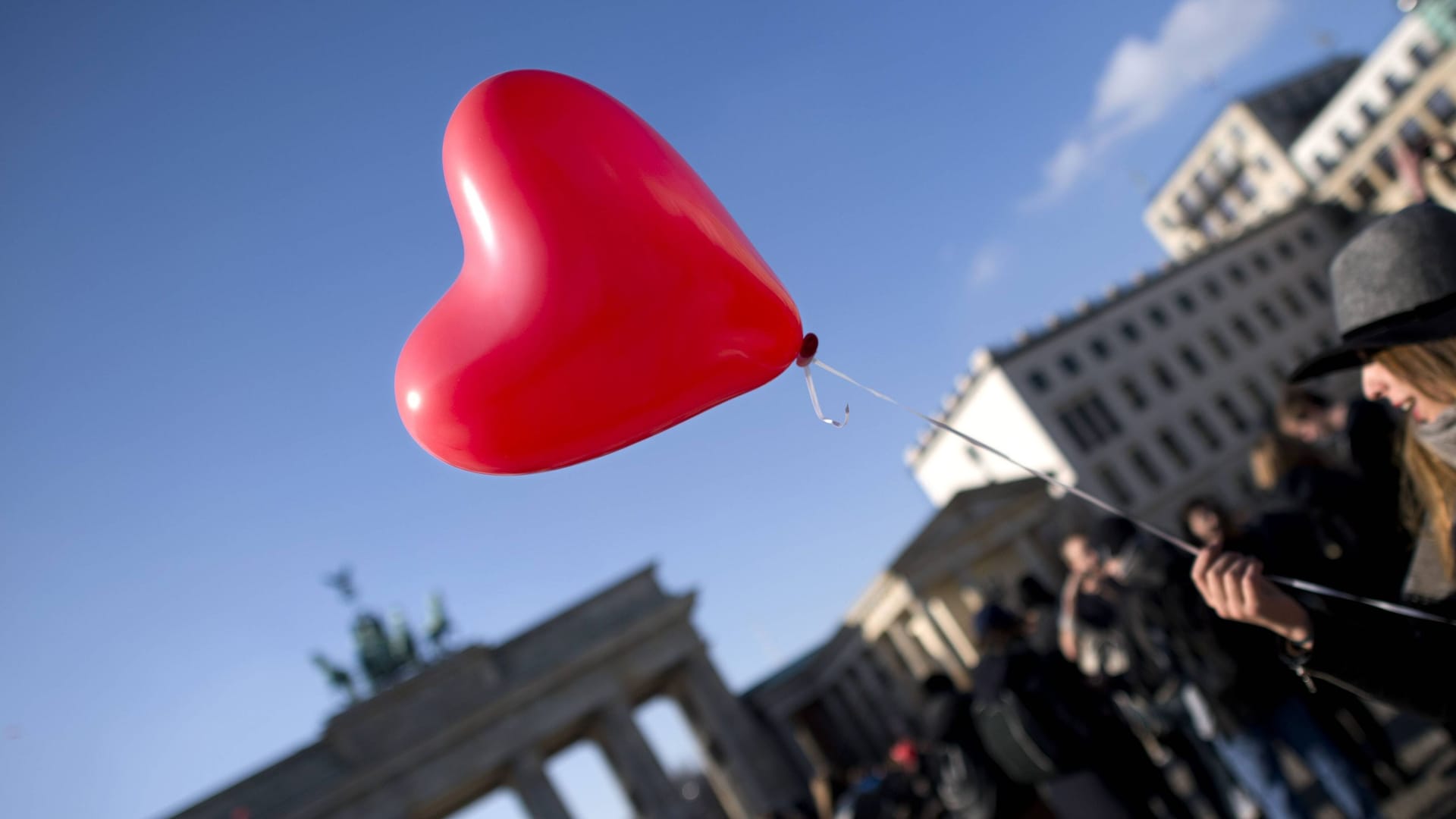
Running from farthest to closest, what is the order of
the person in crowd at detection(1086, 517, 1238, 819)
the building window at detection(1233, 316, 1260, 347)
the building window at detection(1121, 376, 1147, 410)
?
the building window at detection(1233, 316, 1260, 347)
the building window at detection(1121, 376, 1147, 410)
the person in crowd at detection(1086, 517, 1238, 819)

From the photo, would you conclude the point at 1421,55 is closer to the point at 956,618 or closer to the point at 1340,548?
the point at 956,618

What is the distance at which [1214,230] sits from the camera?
6362 cm

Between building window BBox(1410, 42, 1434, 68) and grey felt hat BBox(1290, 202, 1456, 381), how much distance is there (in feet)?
189

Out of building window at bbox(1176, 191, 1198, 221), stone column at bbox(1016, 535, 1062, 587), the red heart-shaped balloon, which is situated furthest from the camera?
building window at bbox(1176, 191, 1198, 221)

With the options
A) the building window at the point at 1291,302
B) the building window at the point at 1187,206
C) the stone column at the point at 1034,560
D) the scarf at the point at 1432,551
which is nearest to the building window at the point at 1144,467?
the stone column at the point at 1034,560

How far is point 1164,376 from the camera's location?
161ft

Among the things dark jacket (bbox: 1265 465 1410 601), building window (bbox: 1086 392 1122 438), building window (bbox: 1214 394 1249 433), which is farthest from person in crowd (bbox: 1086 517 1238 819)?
building window (bbox: 1214 394 1249 433)

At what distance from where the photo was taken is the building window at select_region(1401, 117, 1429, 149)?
150ft

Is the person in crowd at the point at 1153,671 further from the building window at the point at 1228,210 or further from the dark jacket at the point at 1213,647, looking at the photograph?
the building window at the point at 1228,210

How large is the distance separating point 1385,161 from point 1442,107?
13.4ft

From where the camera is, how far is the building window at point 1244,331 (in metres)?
50.5

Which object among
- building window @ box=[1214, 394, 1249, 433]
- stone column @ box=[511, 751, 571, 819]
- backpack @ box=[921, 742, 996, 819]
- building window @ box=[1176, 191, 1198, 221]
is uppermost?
building window @ box=[1176, 191, 1198, 221]

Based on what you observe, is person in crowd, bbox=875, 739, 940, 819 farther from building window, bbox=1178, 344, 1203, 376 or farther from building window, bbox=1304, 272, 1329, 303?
building window, bbox=1304, 272, 1329, 303

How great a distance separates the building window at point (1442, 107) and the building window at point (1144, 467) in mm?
20415
